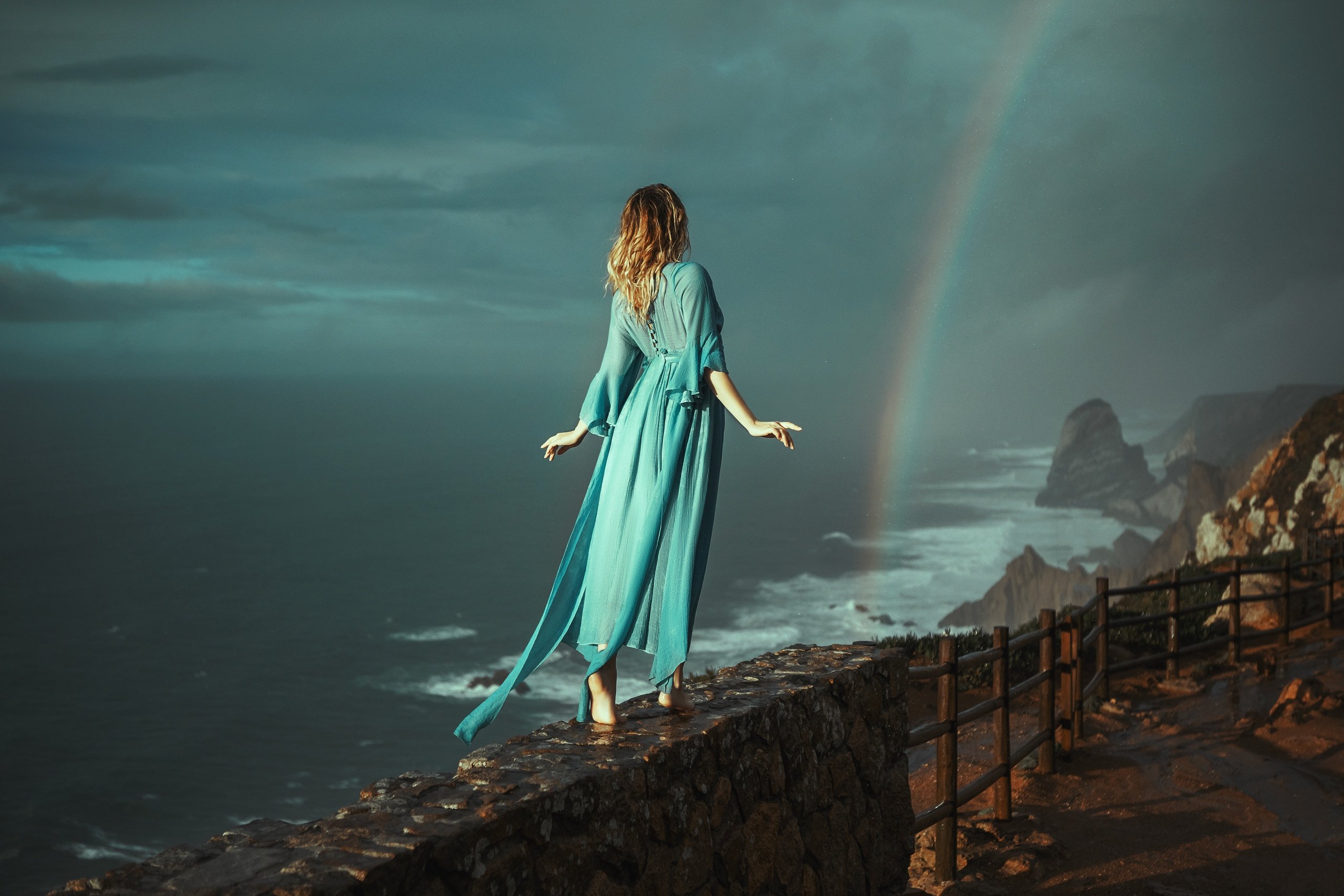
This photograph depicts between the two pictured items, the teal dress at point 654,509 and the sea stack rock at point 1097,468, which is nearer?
the teal dress at point 654,509

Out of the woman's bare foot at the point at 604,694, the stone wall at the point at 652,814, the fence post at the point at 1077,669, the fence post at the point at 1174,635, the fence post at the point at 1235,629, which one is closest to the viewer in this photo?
the stone wall at the point at 652,814

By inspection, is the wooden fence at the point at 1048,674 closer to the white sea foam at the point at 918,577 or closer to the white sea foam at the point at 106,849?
the white sea foam at the point at 918,577

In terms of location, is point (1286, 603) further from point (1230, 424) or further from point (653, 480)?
point (1230, 424)

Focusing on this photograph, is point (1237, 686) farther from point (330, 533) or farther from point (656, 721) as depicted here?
point (330, 533)

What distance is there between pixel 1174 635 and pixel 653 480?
26.3 ft

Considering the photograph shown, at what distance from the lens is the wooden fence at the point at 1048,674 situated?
523cm

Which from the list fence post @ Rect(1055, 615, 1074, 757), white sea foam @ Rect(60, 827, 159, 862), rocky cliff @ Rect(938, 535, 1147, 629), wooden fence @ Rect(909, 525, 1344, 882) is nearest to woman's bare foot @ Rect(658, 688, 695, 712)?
wooden fence @ Rect(909, 525, 1344, 882)

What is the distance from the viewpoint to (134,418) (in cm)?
18388

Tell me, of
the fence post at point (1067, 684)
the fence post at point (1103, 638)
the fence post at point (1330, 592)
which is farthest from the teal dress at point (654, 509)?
the fence post at point (1330, 592)

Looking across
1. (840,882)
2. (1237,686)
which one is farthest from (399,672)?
(840,882)

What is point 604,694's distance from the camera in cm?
341

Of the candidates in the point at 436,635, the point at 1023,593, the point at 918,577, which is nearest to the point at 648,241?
the point at 436,635

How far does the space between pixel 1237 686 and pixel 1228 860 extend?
4.56 meters

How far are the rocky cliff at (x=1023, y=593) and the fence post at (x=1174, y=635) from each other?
5502cm
